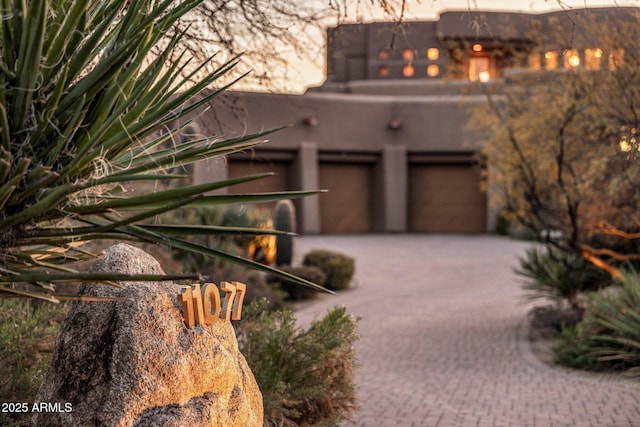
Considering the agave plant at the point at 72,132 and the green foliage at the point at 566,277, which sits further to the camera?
the green foliage at the point at 566,277

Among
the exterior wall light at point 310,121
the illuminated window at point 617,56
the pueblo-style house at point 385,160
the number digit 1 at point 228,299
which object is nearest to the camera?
the number digit 1 at point 228,299

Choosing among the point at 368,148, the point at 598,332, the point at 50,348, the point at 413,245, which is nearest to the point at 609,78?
the point at 598,332

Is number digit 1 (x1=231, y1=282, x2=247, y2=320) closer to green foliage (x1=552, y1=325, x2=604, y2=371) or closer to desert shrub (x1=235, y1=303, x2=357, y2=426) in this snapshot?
desert shrub (x1=235, y1=303, x2=357, y2=426)

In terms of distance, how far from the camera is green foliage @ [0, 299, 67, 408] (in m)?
5.86

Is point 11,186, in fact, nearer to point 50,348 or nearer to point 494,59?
point 50,348

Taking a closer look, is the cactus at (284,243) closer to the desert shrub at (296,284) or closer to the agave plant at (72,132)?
the desert shrub at (296,284)

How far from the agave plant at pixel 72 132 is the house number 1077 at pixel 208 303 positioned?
0.84 m

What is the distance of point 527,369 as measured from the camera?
1216 cm

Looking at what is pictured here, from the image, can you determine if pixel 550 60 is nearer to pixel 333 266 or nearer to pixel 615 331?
pixel 615 331

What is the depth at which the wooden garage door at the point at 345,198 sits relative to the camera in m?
39.6

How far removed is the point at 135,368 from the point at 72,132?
1351mm

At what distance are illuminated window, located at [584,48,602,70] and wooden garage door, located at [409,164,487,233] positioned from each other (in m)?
26.6

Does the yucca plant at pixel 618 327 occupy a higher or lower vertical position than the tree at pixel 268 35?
lower

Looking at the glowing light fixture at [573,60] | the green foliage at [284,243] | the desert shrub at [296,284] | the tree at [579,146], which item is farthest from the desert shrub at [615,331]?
the green foliage at [284,243]
